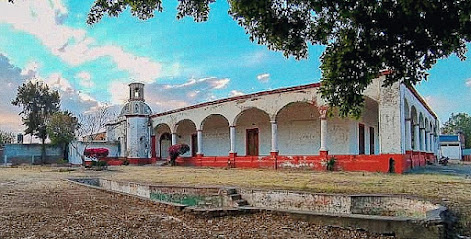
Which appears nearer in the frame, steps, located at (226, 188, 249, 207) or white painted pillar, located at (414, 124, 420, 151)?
steps, located at (226, 188, 249, 207)

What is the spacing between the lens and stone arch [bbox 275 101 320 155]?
22.5m

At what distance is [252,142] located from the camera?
2572cm

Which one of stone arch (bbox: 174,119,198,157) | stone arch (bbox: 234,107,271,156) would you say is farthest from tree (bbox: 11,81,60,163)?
stone arch (bbox: 234,107,271,156)

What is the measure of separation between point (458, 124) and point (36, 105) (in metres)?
68.2

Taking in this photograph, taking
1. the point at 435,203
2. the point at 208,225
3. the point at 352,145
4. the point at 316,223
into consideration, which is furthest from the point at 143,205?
the point at 352,145

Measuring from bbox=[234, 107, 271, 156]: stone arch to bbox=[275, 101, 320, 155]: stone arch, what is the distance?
1.16 m

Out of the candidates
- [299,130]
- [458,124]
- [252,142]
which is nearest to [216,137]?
[252,142]

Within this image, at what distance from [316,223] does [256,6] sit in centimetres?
318

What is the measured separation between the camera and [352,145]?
70.1ft

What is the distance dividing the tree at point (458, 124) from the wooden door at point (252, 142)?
5470 cm

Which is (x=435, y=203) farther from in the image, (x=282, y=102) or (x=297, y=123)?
(x=297, y=123)

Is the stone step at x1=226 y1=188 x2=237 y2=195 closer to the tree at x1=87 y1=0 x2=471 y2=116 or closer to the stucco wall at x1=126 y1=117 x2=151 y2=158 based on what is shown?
the tree at x1=87 y1=0 x2=471 y2=116

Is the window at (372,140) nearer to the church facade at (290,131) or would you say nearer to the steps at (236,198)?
the church facade at (290,131)

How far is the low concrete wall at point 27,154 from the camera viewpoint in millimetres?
32531
